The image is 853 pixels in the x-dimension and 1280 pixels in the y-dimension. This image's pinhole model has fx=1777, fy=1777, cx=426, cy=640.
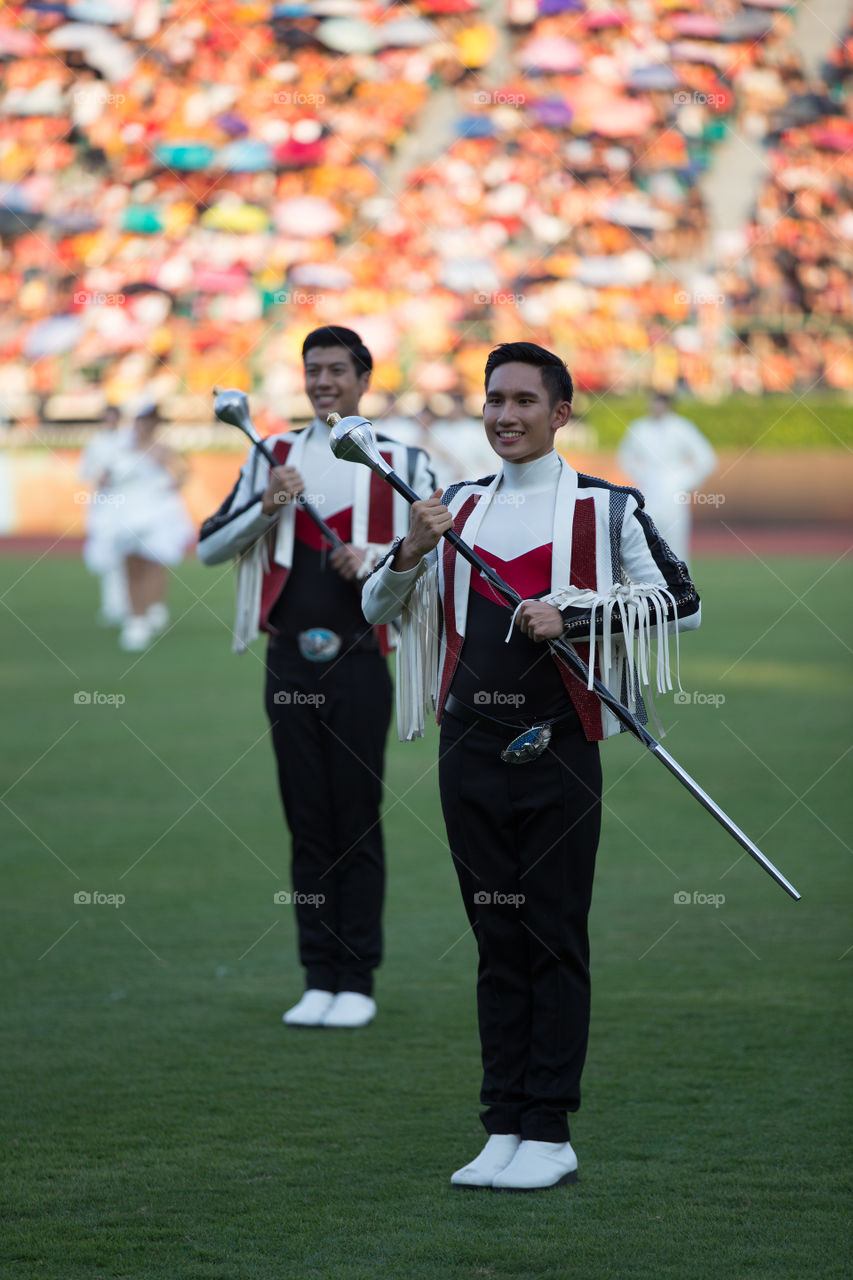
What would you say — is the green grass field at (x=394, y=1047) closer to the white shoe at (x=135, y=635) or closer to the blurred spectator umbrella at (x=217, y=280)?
the white shoe at (x=135, y=635)

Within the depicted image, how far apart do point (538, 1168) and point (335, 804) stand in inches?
62.7

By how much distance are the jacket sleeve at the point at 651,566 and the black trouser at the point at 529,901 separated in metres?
0.32

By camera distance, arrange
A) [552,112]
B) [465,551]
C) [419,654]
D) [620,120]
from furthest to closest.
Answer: [620,120] < [552,112] < [419,654] < [465,551]

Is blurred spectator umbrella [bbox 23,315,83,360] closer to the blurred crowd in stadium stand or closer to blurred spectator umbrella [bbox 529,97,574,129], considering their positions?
the blurred crowd in stadium stand

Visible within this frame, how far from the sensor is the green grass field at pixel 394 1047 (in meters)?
3.35

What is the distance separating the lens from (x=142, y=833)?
7.09 m

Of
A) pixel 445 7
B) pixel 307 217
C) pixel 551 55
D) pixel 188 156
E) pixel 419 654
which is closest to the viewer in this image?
pixel 419 654

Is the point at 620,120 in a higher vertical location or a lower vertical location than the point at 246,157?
higher

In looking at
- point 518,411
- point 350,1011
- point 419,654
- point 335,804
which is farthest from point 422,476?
point 350,1011

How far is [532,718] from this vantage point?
11.7 feet

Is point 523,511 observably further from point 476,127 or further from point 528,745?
point 476,127

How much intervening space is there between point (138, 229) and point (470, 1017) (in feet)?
80.0

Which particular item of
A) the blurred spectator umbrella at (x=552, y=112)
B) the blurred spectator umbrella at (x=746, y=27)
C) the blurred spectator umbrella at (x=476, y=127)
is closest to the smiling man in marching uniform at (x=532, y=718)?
the blurred spectator umbrella at (x=476, y=127)

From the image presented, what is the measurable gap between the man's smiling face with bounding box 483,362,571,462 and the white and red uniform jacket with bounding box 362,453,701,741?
0.06 metres
